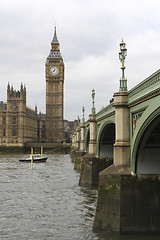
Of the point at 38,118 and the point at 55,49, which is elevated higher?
the point at 55,49

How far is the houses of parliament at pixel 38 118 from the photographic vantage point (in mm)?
110125

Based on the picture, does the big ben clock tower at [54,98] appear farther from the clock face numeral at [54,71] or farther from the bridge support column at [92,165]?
the bridge support column at [92,165]

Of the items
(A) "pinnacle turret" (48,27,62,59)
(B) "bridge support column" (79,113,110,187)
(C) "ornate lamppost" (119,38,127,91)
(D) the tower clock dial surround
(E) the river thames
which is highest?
(A) "pinnacle turret" (48,27,62,59)

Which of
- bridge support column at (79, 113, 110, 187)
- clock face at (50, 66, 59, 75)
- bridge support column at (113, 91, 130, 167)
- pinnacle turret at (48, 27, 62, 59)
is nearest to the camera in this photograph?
bridge support column at (113, 91, 130, 167)

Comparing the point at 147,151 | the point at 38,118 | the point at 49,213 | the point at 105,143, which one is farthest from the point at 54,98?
the point at 147,151

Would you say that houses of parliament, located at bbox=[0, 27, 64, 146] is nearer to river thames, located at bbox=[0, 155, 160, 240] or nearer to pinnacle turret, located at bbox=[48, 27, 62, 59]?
pinnacle turret, located at bbox=[48, 27, 62, 59]

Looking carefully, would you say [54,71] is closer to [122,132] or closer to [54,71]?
[54,71]

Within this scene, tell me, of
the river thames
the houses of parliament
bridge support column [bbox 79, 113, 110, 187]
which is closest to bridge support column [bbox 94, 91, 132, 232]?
the river thames

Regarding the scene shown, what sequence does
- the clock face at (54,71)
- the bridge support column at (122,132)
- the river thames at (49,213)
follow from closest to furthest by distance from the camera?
1. the river thames at (49,213)
2. the bridge support column at (122,132)
3. the clock face at (54,71)

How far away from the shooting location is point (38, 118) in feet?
445

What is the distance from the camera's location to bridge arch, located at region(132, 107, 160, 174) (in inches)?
488

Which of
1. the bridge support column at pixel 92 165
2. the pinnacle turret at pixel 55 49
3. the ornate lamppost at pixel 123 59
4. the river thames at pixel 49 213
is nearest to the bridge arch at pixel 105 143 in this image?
the bridge support column at pixel 92 165

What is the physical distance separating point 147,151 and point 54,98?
116009 mm

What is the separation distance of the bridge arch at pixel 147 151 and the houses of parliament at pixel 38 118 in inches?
3812
